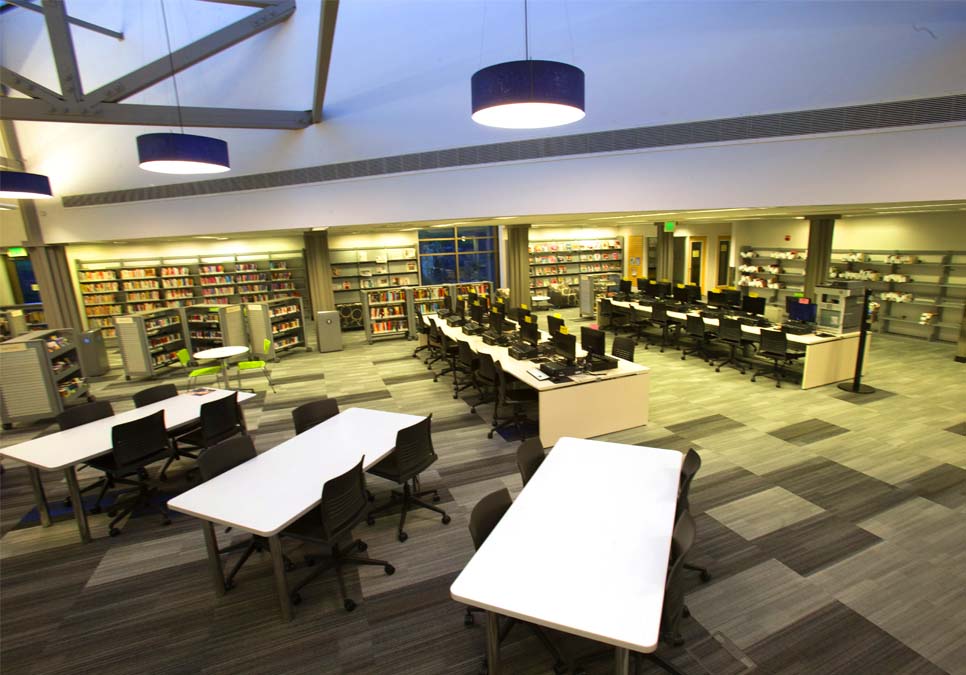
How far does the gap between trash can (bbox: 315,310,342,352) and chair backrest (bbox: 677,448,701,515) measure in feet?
30.1

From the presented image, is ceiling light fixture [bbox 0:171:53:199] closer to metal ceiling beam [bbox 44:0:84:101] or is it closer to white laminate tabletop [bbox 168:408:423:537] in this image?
metal ceiling beam [bbox 44:0:84:101]

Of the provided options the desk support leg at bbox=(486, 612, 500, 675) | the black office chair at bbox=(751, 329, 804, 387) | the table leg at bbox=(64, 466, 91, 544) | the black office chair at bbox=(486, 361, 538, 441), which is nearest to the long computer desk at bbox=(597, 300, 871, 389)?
the black office chair at bbox=(751, 329, 804, 387)

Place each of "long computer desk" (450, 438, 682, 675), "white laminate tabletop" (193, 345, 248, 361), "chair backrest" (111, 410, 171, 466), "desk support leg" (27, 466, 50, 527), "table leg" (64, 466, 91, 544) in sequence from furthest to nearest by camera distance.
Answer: "white laminate tabletop" (193, 345, 248, 361) → "desk support leg" (27, 466, 50, 527) → "chair backrest" (111, 410, 171, 466) → "table leg" (64, 466, 91, 544) → "long computer desk" (450, 438, 682, 675)

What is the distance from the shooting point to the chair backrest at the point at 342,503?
3.16 m

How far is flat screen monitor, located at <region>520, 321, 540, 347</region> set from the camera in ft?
23.4

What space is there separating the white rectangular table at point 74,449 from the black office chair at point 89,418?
0.07 metres

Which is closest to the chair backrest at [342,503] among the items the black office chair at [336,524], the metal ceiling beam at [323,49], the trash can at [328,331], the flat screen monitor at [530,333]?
the black office chair at [336,524]

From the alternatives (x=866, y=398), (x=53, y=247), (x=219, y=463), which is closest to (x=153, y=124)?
(x=53, y=247)

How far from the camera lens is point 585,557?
2.45 m

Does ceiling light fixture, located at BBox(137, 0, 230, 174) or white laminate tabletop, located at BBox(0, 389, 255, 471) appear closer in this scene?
white laminate tabletop, located at BBox(0, 389, 255, 471)

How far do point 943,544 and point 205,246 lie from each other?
15.4 meters

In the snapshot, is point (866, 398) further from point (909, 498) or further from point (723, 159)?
point (723, 159)

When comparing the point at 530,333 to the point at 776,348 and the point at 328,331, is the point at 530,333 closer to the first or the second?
the point at 776,348

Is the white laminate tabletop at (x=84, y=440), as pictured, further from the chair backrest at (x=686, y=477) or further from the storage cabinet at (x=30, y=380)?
the chair backrest at (x=686, y=477)
